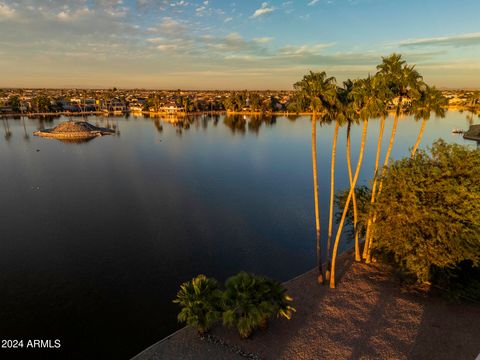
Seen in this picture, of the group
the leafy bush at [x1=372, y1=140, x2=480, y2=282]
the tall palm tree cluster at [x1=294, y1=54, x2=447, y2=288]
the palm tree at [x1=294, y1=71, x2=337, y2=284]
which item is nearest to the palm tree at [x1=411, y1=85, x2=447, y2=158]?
the tall palm tree cluster at [x1=294, y1=54, x2=447, y2=288]

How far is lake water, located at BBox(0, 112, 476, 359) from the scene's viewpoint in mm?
24734

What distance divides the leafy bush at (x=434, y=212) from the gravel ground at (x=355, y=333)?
124 inches

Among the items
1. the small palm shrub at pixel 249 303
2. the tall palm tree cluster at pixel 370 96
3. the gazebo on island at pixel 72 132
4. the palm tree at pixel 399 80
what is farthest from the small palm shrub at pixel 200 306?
the gazebo on island at pixel 72 132

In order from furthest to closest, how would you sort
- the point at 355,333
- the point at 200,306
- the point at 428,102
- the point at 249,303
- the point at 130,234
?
the point at 130,234
the point at 428,102
the point at 355,333
the point at 200,306
the point at 249,303

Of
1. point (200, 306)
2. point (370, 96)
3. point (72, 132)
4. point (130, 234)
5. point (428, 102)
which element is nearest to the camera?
point (200, 306)

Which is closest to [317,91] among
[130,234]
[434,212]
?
[434,212]

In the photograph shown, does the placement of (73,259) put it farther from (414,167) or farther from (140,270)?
(414,167)

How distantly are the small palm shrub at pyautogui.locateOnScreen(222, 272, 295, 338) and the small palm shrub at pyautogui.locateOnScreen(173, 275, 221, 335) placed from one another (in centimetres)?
80

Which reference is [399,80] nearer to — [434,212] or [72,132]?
[434,212]

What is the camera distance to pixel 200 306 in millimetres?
19734

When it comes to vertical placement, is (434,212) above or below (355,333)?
above

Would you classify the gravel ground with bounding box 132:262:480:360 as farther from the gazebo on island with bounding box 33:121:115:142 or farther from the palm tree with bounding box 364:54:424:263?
the gazebo on island with bounding box 33:121:115:142

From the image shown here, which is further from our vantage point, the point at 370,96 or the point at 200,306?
the point at 370,96

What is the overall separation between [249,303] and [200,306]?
3.25 meters
